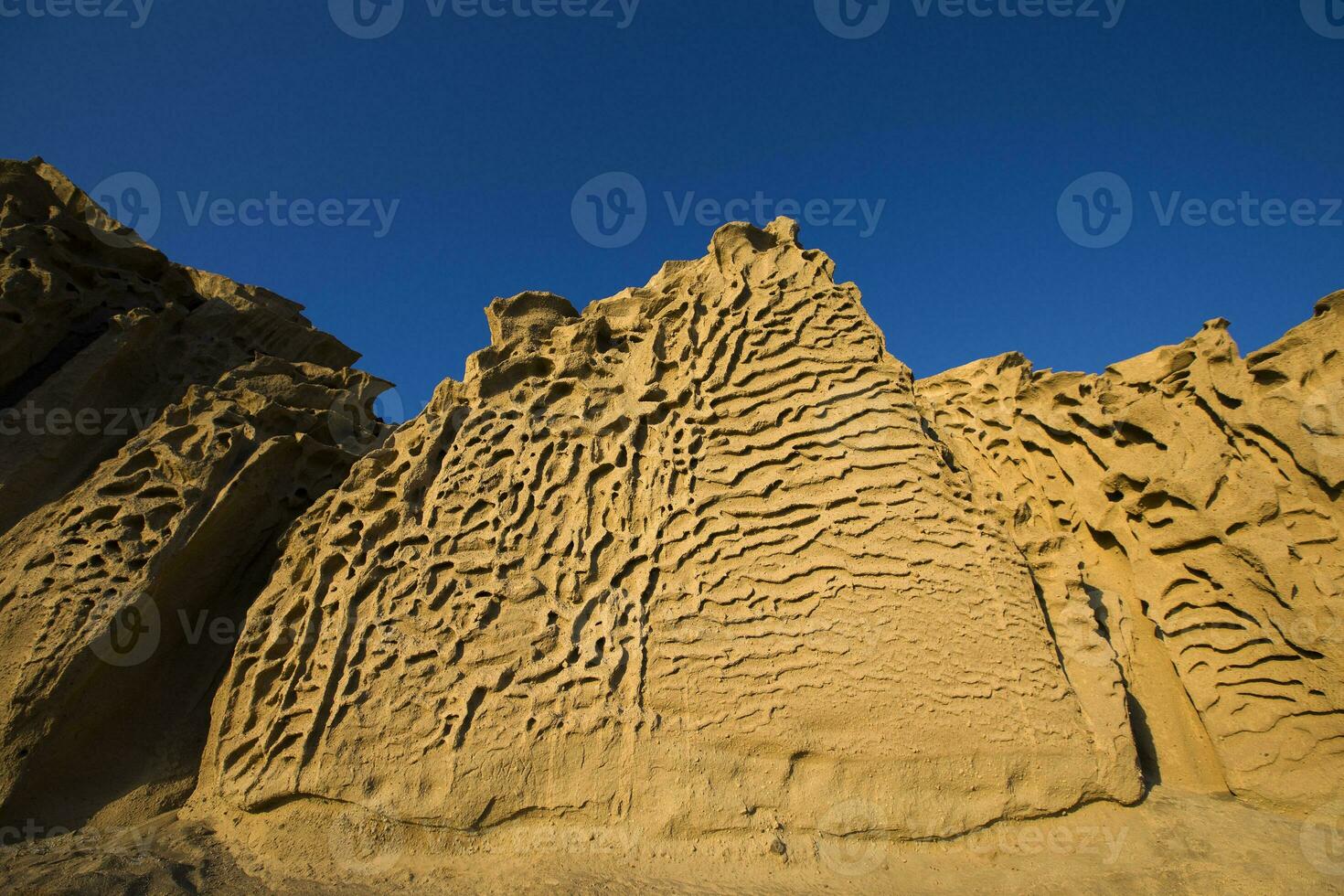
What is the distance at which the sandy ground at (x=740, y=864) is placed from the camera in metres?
3.52

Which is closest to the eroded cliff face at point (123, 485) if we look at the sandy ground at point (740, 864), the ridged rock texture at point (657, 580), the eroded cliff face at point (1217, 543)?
the ridged rock texture at point (657, 580)

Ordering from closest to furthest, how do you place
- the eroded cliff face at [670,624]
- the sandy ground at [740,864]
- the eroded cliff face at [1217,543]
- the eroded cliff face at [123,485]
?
the sandy ground at [740,864], the eroded cliff face at [670,624], the eroded cliff face at [123,485], the eroded cliff face at [1217,543]

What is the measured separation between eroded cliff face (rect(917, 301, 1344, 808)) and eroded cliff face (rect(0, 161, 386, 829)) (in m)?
4.93

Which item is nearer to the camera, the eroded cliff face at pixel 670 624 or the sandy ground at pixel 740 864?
the sandy ground at pixel 740 864

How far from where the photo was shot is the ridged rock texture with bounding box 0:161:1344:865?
4.00 m

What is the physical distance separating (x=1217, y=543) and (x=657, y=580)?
13.0 ft

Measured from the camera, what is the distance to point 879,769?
401cm

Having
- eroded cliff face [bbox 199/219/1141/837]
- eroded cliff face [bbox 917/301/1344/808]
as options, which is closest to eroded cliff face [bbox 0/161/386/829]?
eroded cliff face [bbox 199/219/1141/837]

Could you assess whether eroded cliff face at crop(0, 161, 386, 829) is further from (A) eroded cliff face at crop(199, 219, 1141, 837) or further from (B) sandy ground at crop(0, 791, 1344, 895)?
(B) sandy ground at crop(0, 791, 1344, 895)

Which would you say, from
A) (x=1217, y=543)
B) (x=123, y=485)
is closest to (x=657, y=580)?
(x=123, y=485)

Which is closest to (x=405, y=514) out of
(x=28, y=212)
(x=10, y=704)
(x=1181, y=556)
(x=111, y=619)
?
(x=111, y=619)

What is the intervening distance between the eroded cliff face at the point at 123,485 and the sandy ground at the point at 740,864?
0.59 metres

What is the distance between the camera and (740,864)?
3736mm

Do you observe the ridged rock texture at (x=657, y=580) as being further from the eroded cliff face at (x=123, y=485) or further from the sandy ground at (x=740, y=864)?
the sandy ground at (x=740, y=864)
